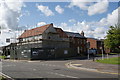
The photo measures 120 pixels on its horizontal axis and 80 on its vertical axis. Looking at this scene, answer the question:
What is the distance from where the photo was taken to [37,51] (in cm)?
4312

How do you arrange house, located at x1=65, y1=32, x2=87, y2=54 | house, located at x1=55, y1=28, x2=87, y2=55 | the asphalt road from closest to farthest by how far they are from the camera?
1. the asphalt road
2. house, located at x1=55, y1=28, x2=87, y2=55
3. house, located at x1=65, y1=32, x2=87, y2=54

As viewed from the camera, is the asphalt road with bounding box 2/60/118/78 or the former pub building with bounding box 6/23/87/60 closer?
the asphalt road with bounding box 2/60/118/78

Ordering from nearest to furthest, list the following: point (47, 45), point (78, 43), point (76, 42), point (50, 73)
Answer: point (50, 73) < point (47, 45) < point (76, 42) < point (78, 43)

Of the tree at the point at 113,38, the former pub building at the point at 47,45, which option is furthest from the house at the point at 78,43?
the tree at the point at 113,38

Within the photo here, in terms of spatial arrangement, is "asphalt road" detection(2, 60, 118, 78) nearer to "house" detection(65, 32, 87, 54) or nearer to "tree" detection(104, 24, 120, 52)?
"tree" detection(104, 24, 120, 52)

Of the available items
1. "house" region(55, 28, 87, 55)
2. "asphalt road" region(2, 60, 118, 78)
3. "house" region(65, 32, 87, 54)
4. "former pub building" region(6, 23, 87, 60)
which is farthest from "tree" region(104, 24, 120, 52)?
"house" region(65, 32, 87, 54)

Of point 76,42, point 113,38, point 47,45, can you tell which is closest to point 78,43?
point 76,42

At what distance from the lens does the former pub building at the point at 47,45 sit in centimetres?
4362

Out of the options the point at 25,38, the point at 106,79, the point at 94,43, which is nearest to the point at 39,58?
the point at 25,38

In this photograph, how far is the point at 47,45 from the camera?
48625 millimetres

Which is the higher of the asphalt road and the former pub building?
the former pub building

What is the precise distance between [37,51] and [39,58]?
188 centimetres

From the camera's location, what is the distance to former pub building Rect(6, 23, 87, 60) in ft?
143

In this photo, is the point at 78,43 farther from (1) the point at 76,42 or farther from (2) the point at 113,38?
(2) the point at 113,38
